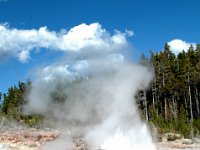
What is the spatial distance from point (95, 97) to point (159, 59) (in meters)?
55.2

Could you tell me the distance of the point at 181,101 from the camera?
6088 cm

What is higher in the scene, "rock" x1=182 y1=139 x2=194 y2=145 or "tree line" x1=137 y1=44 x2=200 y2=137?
"tree line" x1=137 y1=44 x2=200 y2=137

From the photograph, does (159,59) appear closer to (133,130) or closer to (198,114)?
Answer: (198,114)

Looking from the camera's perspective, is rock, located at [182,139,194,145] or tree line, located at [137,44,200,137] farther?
tree line, located at [137,44,200,137]

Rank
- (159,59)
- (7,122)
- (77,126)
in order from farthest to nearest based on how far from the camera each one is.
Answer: (159,59) < (7,122) < (77,126)

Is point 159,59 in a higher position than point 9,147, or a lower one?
higher

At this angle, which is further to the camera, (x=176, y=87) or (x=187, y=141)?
(x=176, y=87)

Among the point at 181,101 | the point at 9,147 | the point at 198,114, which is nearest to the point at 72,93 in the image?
the point at 9,147

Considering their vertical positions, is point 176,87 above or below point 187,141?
above

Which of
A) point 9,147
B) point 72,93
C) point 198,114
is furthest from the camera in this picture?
point 198,114

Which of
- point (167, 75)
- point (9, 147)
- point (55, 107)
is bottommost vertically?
point (9, 147)

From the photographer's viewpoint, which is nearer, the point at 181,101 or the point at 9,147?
the point at 9,147

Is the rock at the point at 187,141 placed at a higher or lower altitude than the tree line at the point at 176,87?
lower

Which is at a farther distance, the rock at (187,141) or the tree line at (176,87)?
the tree line at (176,87)
